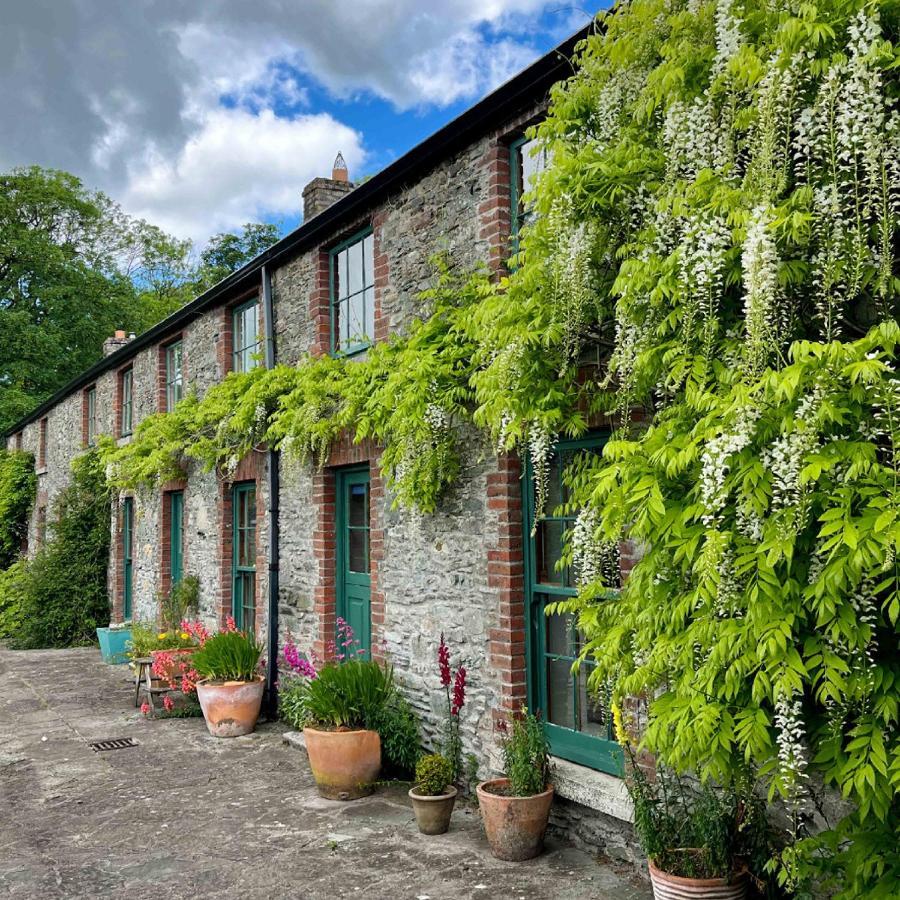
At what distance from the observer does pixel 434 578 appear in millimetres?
6758

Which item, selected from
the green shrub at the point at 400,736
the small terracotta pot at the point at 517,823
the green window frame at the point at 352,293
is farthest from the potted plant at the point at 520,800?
the green window frame at the point at 352,293

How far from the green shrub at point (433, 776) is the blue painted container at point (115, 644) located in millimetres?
9473

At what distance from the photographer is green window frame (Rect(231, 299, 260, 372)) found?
10859 mm

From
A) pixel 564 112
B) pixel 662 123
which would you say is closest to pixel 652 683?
pixel 662 123

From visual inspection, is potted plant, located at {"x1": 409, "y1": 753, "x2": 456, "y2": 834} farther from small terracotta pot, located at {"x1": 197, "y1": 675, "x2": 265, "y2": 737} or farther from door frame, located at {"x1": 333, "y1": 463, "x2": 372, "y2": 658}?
small terracotta pot, located at {"x1": 197, "y1": 675, "x2": 265, "y2": 737}

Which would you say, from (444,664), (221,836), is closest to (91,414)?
(221,836)

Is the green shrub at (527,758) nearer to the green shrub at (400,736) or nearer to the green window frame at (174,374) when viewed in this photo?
the green shrub at (400,736)

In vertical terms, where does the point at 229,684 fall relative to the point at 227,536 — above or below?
below

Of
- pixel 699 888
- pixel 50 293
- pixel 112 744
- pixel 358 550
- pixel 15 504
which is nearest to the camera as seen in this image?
pixel 699 888

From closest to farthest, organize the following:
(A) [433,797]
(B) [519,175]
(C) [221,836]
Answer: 1. (A) [433,797]
2. (C) [221,836]
3. (B) [519,175]

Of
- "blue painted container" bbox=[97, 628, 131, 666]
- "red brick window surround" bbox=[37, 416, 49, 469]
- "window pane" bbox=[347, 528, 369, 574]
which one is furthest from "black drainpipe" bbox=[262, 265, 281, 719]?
"red brick window surround" bbox=[37, 416, 49, 469]

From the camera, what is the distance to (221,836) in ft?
19.6

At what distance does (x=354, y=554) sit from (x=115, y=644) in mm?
7364

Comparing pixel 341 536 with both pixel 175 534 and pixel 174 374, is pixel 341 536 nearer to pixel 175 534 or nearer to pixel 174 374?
pixel 175 534
